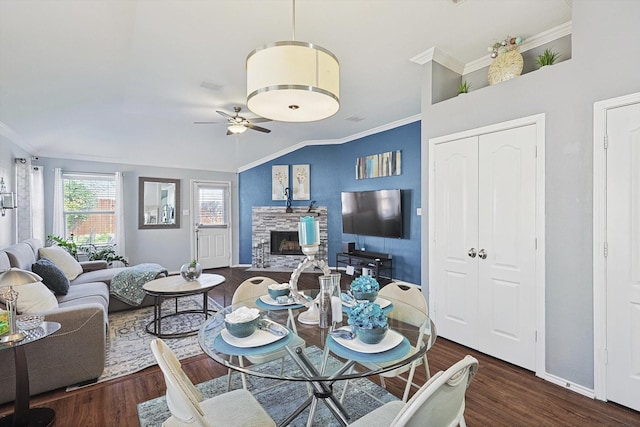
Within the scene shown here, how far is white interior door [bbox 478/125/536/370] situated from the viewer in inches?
99.0

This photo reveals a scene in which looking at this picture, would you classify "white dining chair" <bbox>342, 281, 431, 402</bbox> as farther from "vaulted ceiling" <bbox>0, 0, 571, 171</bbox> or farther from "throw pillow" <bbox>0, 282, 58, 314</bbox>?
"throw pillow" <bbox>0, 282, 58, 314</bbox>

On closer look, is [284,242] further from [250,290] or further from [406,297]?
[406,297]

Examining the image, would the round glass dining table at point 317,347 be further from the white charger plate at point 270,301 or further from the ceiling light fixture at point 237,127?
the ceiling light fixture at point 237,127

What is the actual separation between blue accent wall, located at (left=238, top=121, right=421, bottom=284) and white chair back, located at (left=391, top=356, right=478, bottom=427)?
13.1 ft

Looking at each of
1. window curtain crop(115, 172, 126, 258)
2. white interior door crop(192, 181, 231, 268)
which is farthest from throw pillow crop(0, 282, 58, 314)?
white interior door crop(192, 181, 231, 268)

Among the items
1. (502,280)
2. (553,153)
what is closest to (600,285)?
(502,280)

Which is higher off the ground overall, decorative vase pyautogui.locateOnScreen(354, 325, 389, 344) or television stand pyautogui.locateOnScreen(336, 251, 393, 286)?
decorative vase pyautogui.locateOnScreen(354, 325, 389, 344)

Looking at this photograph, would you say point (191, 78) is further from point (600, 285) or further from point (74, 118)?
point (600, 285)

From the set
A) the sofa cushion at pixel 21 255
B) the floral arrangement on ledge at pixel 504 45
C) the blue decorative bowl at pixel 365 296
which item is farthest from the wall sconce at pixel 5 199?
the floral arrangement on ledge at pixel 504 45

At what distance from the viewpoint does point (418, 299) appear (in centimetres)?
217

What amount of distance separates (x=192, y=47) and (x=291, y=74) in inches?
77.3

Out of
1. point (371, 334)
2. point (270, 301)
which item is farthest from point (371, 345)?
point (270, 301)

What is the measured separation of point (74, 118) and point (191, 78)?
6.58ft

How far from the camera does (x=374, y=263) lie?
517cm
